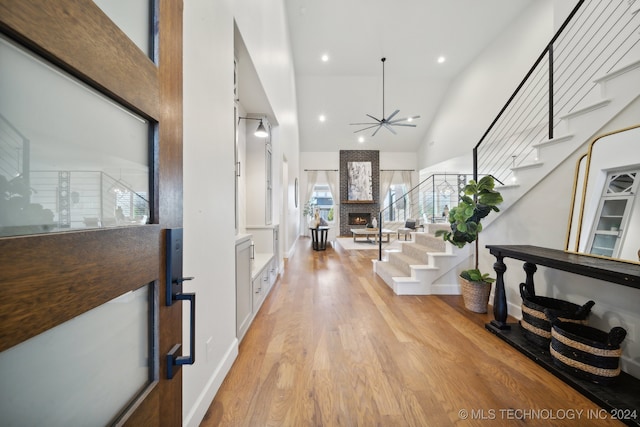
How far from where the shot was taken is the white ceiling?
532 cm

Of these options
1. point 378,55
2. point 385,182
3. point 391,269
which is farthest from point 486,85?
point 391,269

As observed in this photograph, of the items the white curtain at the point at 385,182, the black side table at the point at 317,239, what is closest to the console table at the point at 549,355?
the black side table at the point at 317,239

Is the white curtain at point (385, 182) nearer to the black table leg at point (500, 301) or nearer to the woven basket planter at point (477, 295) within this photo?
the woven basket planter at point (477, 295)

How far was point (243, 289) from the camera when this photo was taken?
209cm

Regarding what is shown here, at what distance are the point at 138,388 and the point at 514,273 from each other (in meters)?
3.04

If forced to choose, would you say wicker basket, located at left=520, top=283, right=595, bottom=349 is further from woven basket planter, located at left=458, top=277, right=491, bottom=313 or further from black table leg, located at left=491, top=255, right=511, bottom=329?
woven basket planter, located at left=458, top=277, right=491, bottom=313

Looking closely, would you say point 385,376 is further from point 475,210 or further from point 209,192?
point 475,210

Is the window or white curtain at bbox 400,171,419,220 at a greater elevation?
white curtain at bbox 400,171,419,220

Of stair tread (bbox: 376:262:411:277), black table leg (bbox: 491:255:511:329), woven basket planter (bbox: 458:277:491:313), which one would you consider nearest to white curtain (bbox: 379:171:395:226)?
stair tread (bbox: 376:262:411:277)

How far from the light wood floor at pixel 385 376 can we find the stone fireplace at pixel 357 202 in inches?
275

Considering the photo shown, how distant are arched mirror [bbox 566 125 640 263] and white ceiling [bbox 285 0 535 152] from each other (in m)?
5.25

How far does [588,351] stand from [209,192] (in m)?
2.44

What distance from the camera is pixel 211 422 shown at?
126 cm

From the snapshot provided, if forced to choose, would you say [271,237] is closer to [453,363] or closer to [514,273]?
[453,363]
